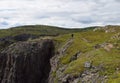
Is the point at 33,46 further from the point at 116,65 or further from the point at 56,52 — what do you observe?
the point at 116,65

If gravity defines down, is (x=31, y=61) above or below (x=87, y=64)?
below

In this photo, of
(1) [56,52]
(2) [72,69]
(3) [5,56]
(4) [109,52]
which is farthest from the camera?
(3) [5,56]

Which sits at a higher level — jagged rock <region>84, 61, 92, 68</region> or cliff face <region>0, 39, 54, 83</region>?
jagged rock <region>84, 61, 92, 68</region>

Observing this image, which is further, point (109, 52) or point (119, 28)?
point (119, 28)

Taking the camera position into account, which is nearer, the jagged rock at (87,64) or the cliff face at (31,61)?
the jagged rock at (87,64)

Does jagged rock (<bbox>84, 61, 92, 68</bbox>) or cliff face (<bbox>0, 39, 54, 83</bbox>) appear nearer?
jagged rock (<bbox>84, 61, 92, 68</bbox>)

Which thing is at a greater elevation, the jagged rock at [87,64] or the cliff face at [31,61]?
the jagged rock at [87,64]

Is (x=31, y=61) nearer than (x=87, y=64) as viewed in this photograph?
No

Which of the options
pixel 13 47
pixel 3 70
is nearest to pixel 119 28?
pixel 13 47
